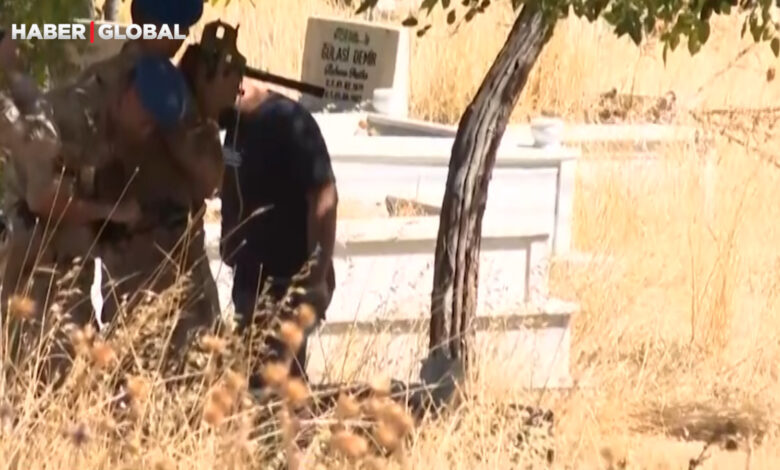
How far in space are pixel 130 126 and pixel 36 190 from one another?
1.08 ft

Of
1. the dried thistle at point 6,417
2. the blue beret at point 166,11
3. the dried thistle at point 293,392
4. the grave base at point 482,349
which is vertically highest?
the blue beret at point 166,11

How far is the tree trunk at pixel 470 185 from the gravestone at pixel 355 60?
4.75m

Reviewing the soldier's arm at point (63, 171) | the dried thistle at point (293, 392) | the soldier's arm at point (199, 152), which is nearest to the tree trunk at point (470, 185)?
the soldier's arm at point (199, 152)

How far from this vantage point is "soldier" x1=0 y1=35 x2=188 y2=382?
16.2 ft

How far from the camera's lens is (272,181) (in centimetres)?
535

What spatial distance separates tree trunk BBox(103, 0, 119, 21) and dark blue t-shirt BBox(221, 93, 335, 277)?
164cm

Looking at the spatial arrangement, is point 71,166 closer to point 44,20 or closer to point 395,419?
point 44,20

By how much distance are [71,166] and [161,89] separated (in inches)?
12.8

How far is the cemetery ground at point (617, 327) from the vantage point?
4293 mm

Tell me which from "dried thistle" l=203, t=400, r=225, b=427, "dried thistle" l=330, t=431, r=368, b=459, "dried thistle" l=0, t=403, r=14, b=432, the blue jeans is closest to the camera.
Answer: "dried thistle" l=330, t=431, r=368, b=459

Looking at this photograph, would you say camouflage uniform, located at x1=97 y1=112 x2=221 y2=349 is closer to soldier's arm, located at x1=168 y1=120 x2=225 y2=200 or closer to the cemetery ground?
soldier's arm, located at x1=168 y1=120 x2=225 y2=200

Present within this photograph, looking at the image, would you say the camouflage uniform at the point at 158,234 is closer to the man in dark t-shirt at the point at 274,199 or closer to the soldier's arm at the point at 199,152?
the soldier's arm at the point at 199,152

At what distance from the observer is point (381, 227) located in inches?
251

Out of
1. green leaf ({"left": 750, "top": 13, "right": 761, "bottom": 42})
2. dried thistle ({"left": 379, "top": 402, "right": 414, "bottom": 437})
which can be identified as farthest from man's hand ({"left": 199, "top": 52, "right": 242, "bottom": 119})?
dried thistle ({"left": 379, "top": 402, "right": 414, "bottom": 437})
